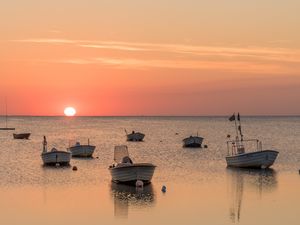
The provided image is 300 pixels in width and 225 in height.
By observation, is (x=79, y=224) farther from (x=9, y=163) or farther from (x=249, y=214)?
(x=9, y=163)

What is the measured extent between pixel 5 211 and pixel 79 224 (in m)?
5.92

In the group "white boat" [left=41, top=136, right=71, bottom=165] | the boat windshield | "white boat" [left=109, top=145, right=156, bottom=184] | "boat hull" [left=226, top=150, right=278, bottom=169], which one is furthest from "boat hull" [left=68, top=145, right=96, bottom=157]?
"white boat" [left=109, top=145, right=156, bottom=184]

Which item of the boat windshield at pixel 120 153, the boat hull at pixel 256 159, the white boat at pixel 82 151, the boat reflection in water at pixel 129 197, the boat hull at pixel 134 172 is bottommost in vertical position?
the boat reflection in water at pixel 129 197

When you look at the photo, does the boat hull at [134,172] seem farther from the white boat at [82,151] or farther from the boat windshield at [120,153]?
the white boat at [82,151]

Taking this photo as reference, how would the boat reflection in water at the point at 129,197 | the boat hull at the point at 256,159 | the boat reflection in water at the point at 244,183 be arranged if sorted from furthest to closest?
the boat hull at the point at 256,159 → the boat reflection in water at the point at 244,183 → the boat reflection in water at the point at 129,197

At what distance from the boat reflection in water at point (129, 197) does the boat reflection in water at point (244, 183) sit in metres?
5.50

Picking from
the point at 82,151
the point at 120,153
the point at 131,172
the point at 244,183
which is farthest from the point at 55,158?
the point at 244,183

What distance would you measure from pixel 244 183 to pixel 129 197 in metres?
12.8

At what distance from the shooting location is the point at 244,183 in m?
52.6

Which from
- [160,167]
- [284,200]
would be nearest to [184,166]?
[160,167]

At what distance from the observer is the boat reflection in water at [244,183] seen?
39741mm

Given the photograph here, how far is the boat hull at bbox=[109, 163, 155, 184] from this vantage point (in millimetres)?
48469

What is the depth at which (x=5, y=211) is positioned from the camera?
123ft

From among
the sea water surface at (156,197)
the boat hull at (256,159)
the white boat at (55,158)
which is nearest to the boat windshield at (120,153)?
the sea water surface at (156,197)
